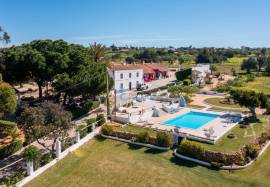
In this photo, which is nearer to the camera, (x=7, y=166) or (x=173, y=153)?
(x=7, y=166)

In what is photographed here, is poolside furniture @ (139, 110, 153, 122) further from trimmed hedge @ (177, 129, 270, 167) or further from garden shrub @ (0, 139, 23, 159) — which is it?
garden shrub @ (0, 139, 23, 159)

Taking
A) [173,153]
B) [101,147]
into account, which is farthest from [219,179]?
[101,147]

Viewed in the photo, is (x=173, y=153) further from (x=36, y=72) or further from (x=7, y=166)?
(x=36, y=72)

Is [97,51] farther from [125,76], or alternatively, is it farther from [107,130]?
[107,130]

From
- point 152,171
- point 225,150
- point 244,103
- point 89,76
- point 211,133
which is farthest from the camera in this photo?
point 89,76

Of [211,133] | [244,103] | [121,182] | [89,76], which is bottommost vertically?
[121,182]

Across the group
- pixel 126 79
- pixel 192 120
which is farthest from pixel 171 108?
pixel 126 79
